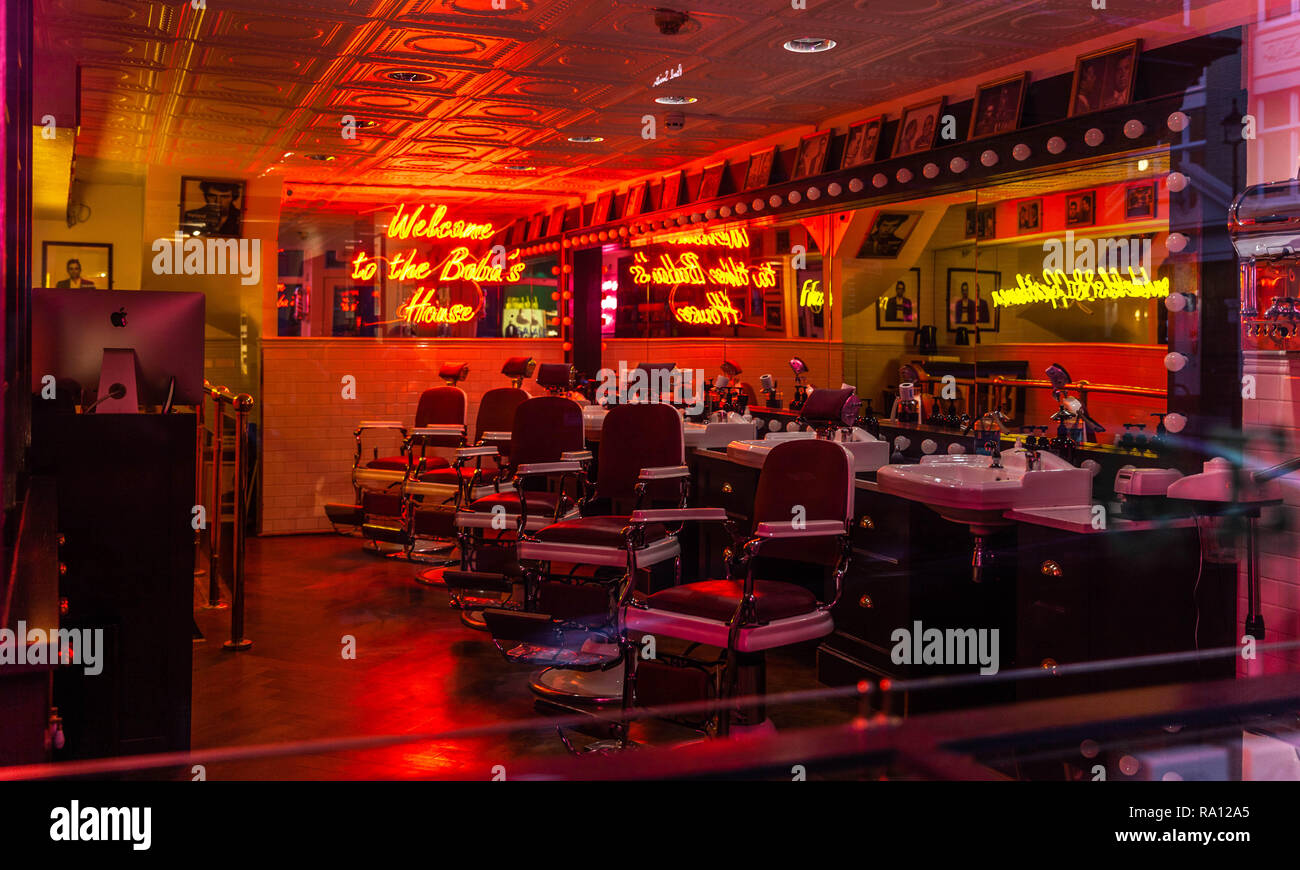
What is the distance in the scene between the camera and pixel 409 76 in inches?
215

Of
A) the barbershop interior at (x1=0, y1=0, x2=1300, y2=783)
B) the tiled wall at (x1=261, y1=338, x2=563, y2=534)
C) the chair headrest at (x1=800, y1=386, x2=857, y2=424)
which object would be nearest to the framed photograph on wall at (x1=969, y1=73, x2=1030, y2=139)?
the barbershop interior at (x1=0, y1=0, x2=1300, y2=783)

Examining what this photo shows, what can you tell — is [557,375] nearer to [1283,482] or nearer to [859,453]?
[859,453]

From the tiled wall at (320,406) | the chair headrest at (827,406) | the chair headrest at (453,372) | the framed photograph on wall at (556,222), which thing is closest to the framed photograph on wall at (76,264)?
the tiled wall at (320,406)

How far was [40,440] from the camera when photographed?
3102mm

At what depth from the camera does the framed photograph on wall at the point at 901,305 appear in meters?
5.17

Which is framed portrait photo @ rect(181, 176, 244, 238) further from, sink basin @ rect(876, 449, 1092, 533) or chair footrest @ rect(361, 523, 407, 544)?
sink basin @ rect(876, 449, 1092, 533)

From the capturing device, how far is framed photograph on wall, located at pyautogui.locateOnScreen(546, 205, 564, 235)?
32.4 feet

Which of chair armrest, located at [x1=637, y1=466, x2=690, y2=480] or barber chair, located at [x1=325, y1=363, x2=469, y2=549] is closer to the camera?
chair armrest, located at [x1=637, y1=466, x2=690, y2=480]

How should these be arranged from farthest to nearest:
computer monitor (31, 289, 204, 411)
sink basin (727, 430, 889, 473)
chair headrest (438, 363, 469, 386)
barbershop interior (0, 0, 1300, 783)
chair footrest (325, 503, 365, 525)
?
chair headrest (438, 363, 469, 386)
chair footrest (325, 503, 365, 525)
sink basin (727, 430, 889, 473)
computer monitor (31, 289, 204, 411)
barbershop interior (0, 0, 1300, 783)

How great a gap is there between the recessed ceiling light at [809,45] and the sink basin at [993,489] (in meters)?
1.99

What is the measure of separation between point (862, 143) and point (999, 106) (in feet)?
3.56

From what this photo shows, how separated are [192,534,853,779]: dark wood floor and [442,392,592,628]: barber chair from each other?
33 cm

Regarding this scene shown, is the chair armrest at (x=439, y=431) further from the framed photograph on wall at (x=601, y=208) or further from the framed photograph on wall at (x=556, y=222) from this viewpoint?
the framed photograph on wall at (x=556, y=222)

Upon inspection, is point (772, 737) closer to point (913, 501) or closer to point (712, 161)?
point (913, 501)
